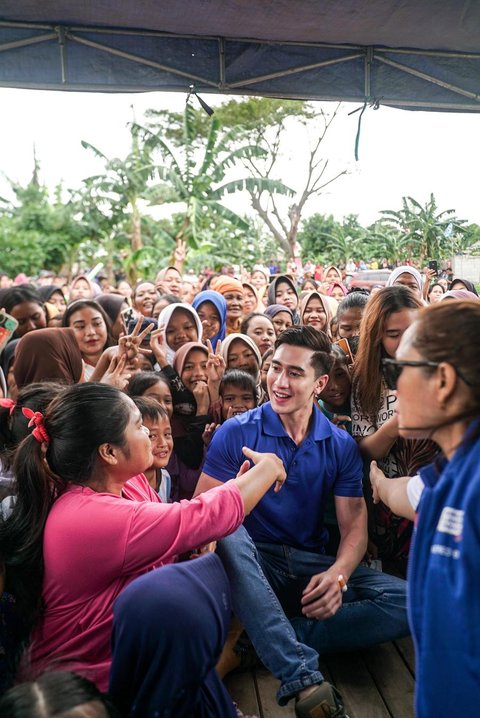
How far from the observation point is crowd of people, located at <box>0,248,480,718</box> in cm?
124

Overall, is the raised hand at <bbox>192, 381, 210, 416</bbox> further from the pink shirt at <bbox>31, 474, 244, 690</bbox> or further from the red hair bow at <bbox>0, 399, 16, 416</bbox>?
the pink shirt at <bbox>31, 474, 244, 690</bbox>

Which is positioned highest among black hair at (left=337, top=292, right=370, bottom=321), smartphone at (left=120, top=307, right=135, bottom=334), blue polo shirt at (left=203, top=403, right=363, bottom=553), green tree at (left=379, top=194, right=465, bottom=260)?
green tree at (left=379, top=194, right=465, bottom=260)

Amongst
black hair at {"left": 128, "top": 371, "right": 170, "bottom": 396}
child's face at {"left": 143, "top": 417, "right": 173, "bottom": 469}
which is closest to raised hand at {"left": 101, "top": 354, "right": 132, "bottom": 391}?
black hair at {"left": 128, "top": 371, "right": 170, "bottom": 396}

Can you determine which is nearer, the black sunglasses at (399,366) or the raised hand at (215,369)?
the black sunglasses at (399,366)

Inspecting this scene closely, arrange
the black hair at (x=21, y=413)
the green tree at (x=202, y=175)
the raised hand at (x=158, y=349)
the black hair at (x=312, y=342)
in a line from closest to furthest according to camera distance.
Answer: the black hair at (x=21, y=413) → the black hair at (x=312, y=342) → the raised hand at (x=158, y=349) → the green tree at (x=202, y=175)

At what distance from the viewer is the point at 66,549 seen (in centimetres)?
164

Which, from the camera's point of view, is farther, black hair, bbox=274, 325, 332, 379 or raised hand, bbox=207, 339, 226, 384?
raised hand, bbox=207, 339, 226, 384

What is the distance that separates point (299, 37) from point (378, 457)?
2.55m

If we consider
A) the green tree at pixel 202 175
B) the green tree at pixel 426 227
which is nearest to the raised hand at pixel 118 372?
the green tree at pixel 426 227

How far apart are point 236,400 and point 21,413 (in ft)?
4.17

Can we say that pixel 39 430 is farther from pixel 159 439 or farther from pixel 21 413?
pixel 159 439

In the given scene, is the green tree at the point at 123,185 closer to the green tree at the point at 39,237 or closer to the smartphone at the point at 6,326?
the green tree at the point at 39,237

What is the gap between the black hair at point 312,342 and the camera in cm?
262

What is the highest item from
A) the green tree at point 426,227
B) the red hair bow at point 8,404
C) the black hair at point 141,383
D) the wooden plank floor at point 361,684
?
the green tree at point 426,227
